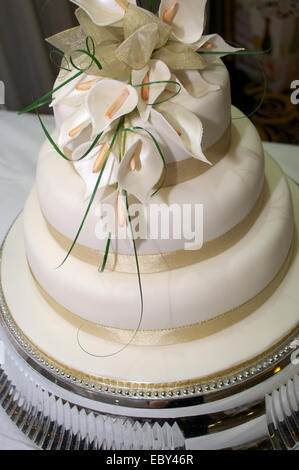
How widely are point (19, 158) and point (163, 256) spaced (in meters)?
1.06

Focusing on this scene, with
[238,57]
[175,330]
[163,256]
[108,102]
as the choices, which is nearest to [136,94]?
A: [108,102]

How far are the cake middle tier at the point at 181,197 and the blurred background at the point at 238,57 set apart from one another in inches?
44.2

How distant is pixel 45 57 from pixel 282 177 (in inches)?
52.7

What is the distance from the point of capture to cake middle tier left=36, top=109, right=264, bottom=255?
809 mm

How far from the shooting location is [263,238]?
0.89 meters

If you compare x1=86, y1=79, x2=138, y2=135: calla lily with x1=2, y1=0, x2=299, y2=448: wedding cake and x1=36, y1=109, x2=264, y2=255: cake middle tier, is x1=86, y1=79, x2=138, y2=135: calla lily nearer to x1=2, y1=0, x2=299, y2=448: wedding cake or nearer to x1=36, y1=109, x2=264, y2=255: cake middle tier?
x1=2, y1=0, x2=299, y2=448: wedding cake

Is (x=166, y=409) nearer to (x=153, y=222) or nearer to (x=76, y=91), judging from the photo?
(x=153, y=222)

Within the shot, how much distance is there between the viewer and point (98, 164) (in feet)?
2.52

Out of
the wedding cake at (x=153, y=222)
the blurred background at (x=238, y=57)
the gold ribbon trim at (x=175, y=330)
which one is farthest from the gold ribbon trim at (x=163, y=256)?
the blurred background at (x=238, y=57)

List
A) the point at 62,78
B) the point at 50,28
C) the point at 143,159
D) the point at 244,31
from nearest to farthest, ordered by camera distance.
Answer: the point at 143,159 → the point at 62,78 → the point at 50,28 → the point at 244,31

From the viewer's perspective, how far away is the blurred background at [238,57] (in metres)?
1.90

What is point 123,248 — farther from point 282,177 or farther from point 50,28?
point 50,28
